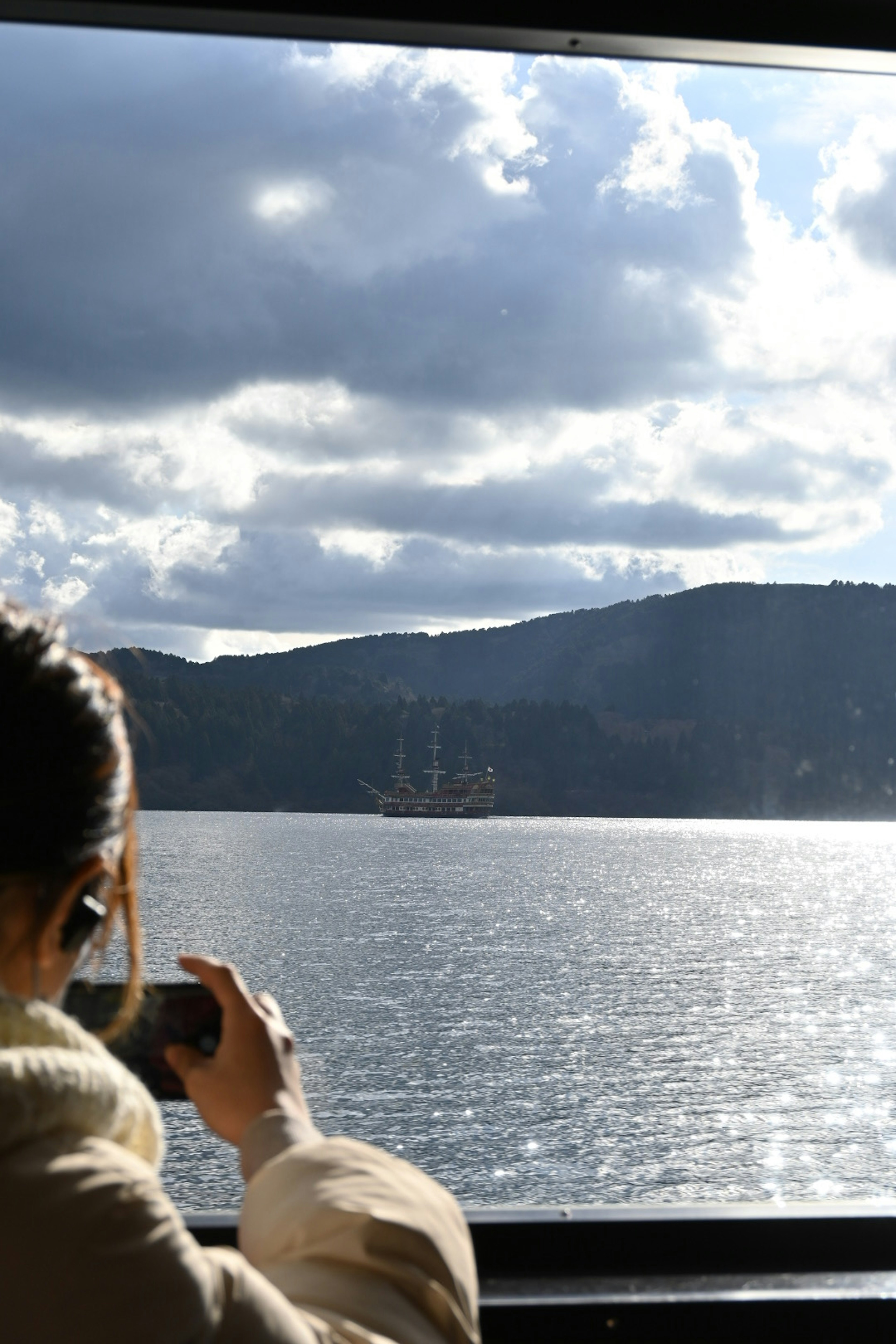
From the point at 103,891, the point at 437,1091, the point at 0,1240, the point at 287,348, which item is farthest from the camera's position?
the point at 287,348

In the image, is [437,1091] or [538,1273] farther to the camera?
[437,1091]

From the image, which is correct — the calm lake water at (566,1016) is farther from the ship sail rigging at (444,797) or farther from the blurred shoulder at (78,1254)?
the ship sail rigging at (444,797)

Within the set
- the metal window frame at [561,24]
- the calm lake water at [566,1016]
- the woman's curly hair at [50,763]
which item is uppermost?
the metal window frame at [561,24]

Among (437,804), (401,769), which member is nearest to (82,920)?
(401,769)

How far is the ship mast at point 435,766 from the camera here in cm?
4144

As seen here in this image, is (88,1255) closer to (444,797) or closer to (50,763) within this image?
(50,763)

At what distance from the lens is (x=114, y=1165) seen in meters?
0.35

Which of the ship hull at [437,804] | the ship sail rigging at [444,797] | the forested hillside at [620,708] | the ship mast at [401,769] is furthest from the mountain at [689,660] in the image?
the ship hull at [437,804]

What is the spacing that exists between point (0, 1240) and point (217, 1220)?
0.60m

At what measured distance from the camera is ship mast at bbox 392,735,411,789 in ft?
130

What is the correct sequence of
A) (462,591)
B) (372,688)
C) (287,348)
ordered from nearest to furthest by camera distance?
(372,688) → (462,591) → (287,348)

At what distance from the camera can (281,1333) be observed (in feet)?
1.24

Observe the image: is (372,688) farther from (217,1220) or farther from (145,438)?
(217,1220)

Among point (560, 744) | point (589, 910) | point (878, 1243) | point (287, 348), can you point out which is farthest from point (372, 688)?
point (878, 1243)
